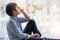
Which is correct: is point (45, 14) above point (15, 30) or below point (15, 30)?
above

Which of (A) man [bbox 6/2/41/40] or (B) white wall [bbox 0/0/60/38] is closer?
(A) man [bbox 6/2/41/40]

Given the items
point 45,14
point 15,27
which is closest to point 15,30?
point 15,27

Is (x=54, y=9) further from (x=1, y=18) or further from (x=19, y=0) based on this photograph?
(x=1, y=18)

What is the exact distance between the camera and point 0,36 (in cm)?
261

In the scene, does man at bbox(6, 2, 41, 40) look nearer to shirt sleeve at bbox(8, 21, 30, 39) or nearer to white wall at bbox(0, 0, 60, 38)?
shirt sleeve at bbox(8, 21, 30, 39)

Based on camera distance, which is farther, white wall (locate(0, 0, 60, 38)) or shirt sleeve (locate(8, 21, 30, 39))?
white wall (locate(0, 0, 60, 38))

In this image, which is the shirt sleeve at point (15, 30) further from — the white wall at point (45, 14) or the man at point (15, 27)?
the white wall at point (45, 14)

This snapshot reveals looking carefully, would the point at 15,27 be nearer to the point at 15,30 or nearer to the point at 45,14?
the point at 15,30

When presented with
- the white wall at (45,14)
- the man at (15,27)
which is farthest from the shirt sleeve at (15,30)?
the white wall at (45,14)

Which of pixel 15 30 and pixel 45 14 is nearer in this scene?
pixel 15 30

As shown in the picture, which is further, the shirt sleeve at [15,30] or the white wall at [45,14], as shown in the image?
the white wall at [45,14]

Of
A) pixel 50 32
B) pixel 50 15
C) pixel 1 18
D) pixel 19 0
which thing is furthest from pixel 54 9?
pixel 1 18

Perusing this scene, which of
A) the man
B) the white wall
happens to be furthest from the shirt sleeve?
the white wall

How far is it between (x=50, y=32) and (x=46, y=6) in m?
0.39
